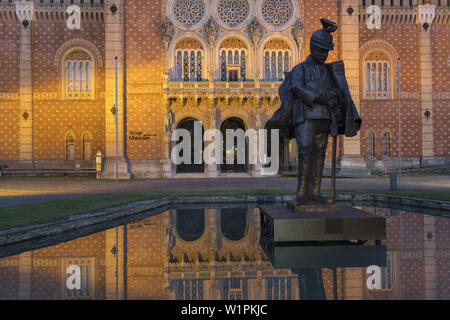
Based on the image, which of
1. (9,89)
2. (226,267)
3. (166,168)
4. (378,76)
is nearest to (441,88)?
(378,76)

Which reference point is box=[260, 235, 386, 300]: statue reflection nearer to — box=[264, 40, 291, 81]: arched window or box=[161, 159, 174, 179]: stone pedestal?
box=[161, 159, 174, 179]: stone pedestal

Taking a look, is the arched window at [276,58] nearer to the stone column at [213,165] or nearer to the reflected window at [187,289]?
the stone column at [213,165]

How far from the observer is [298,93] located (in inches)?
237

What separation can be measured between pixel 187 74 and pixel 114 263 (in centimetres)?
2630

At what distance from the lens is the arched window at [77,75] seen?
1176 inches

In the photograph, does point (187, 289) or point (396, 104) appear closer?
point (187, 289)

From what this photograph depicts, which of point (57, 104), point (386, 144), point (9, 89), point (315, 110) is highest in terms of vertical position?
point (9, 89)

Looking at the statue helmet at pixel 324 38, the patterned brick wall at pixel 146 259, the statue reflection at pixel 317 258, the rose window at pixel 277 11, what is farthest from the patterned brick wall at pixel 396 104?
the patterned brick wall at pixel 146 259

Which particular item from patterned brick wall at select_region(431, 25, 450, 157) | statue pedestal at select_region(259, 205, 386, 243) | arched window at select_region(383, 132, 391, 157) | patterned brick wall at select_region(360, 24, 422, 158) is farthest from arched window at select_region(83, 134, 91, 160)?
patterned brick wall at select_region(431, 25, 450, 157)

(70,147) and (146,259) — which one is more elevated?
(70,147)

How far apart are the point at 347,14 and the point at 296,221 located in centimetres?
2864

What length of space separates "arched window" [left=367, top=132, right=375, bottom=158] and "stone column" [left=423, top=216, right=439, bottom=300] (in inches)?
979

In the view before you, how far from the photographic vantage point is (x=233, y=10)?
96.8ft

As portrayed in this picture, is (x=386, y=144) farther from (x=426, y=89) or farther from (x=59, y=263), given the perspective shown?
(x=59, y=263)
